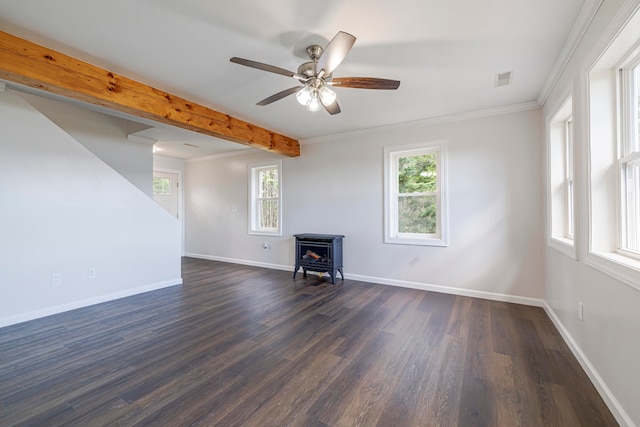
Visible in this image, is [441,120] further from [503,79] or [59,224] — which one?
[59,224]

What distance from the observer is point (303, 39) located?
212 centimetres

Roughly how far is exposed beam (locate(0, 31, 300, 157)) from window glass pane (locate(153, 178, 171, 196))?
12.0 ft

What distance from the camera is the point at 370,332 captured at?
2686mm

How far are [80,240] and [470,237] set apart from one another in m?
5.03

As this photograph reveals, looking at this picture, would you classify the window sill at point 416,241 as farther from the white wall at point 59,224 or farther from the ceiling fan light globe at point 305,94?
the white wall at point 59,224

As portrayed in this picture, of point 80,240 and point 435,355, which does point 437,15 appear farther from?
point 80,240

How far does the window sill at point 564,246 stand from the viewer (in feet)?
7.56

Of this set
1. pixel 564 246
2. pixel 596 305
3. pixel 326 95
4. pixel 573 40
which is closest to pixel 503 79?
pixel 573 40

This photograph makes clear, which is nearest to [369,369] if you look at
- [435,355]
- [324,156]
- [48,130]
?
[435,355]

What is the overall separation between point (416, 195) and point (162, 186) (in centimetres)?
578

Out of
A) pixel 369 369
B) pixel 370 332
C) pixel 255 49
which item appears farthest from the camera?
pixel 370 332

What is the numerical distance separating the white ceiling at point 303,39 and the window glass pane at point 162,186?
4.05 metres

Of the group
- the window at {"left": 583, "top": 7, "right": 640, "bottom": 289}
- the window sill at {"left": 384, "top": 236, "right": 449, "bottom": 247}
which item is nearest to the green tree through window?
the window sill at {"left": 384, "top": 236, "right": 449, "bottom": 247}

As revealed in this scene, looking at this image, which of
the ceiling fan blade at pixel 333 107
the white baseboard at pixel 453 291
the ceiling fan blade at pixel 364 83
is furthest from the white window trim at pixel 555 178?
the ceiling fan blade at pixel 333 107
